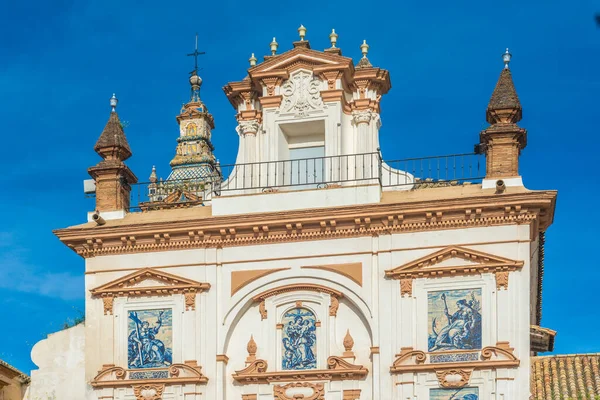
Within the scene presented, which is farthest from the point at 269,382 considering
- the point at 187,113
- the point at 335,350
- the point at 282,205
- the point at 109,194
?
the point at 187,113

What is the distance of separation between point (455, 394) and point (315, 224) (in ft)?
15.1

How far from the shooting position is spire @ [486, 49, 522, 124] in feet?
99.3

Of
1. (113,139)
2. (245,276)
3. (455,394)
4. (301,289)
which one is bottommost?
(455,394)

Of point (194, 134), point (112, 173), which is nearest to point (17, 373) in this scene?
point (112, 173)

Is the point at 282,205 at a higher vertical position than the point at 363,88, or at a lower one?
lower

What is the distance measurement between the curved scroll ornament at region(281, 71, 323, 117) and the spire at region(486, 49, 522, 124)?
3847mm

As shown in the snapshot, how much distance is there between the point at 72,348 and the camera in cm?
3138

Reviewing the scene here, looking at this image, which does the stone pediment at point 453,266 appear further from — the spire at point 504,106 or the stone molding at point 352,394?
the spire at point 504,106

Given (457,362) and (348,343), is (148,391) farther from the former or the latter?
(457,362)

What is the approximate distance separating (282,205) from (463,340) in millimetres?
4886

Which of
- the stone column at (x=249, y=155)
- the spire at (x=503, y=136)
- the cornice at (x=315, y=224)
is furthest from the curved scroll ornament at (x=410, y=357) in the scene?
the stone column at (x=249, y=155)

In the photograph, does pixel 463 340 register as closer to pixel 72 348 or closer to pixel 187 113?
pixel 72 348

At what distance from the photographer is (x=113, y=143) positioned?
1268 inches

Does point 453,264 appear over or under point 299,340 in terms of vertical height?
over
